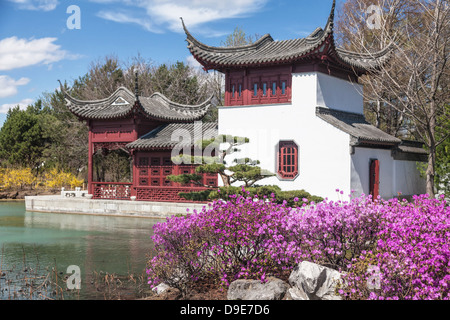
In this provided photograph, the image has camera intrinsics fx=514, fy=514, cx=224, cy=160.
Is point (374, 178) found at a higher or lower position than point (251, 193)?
higher

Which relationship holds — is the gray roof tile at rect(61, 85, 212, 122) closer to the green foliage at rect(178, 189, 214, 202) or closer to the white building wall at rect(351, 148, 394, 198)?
the green foliage at rect(178, 189, 214, 202)

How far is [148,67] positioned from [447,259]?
107 ft

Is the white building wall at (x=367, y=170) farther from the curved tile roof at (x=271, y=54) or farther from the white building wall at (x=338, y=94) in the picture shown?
the curved tile roof at (x=271, y=54)

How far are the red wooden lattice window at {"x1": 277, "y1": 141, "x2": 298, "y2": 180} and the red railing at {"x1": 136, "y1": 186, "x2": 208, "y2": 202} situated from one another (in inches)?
126

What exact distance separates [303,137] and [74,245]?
809 centimetres

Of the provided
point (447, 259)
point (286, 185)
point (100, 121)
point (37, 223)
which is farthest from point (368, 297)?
point (100, 121)

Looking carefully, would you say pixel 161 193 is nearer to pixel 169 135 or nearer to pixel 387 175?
pixel 169 135

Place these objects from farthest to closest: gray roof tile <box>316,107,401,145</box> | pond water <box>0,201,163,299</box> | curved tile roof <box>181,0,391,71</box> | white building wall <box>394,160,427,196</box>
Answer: white building wall <box>394,160,427,196</box>
curved tile roof <box>181,0,391,71</box>
gray roof tile <box>316,107,401,145</box>
pond water <box>0,201,163,299</box>

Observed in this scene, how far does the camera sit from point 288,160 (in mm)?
16953

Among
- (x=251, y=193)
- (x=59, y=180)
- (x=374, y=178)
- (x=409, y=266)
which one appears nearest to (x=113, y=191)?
(x=59, y=180)

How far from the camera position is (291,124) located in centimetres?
1705

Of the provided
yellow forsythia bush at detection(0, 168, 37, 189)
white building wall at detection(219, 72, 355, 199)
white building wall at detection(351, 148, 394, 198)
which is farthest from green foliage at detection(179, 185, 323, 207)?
yellow forsythia bush at detection(0, 168, 37, 189)

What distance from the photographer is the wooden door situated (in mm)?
17156

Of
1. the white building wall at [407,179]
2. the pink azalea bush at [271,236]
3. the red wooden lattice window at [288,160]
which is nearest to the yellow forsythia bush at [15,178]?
the red wooden lattice window at [288,160]
